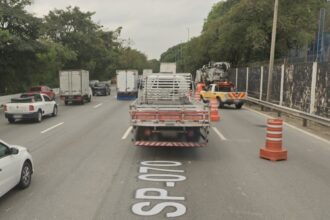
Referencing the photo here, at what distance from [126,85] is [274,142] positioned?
29.9m

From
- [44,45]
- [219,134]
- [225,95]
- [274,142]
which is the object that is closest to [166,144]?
[274,142]

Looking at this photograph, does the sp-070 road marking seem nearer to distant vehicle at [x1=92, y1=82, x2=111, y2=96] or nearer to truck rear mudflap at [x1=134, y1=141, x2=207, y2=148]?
truck rear mudflap at [x1=134, y1=141, x2=207, y2=148]

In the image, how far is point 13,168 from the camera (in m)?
6.90

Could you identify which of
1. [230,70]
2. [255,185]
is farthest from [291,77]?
[230,70]

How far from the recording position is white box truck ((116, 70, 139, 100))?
Result: 1526 inches

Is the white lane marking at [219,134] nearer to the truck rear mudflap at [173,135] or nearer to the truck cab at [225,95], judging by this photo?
the truck rear mudflap at [173,135]

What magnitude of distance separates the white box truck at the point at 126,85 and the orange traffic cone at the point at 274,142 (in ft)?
95.8

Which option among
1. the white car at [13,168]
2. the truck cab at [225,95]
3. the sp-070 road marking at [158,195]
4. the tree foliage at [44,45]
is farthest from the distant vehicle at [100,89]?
the white car at [13,168]

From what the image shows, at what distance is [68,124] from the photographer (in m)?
17.9

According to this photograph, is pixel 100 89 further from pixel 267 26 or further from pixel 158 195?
pixel 158 195

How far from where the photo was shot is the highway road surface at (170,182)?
6270 mm

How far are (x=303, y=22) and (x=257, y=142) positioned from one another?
25.3 meters

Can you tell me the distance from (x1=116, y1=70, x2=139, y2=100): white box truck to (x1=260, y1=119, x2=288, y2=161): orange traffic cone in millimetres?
29208

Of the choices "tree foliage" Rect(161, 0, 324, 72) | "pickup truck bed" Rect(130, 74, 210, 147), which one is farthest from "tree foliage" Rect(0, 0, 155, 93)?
"pickup truck bed" Rect(130, 74, 210, 147)
